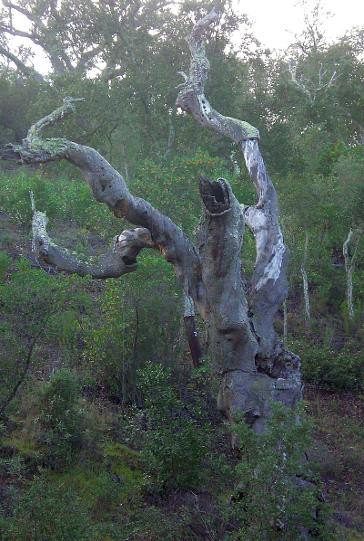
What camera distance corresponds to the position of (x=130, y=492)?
7.66 metres

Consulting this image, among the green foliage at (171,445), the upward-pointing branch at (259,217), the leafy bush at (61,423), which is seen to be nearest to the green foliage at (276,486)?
the upward-pointing branch at (259,217)

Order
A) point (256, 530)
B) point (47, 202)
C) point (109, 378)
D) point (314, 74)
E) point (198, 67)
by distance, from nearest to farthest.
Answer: point (256, 530)
point (198, 67)
point (109, 378)
point (47, 202)
point (314, 74)

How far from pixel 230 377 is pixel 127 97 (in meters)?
14.4

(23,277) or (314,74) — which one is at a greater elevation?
(314,74)

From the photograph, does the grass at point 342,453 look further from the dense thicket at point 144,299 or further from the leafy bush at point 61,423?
the leafy bush at point 61,423

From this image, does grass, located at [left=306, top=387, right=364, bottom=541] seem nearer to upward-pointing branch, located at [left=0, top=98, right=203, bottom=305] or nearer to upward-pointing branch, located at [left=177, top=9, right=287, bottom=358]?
upward-pointing branch, located at [left=177, top=9, right=287, bottom=358]

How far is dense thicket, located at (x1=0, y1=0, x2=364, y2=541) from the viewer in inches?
278

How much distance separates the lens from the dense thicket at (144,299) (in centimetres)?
706

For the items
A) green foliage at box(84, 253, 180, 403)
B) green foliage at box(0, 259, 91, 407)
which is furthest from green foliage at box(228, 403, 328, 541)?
green foliage at box(84, 253, 180, 403)

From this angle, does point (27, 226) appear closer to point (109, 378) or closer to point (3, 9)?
point (109, 378)

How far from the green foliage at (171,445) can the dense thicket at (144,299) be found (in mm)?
15

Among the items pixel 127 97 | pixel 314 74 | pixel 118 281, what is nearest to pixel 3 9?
pixel 314 74

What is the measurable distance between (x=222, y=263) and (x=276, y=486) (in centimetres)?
192

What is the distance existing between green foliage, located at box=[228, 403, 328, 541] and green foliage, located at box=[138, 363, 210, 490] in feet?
6.37
